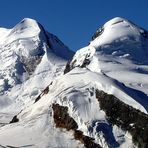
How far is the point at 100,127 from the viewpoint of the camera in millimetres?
48844

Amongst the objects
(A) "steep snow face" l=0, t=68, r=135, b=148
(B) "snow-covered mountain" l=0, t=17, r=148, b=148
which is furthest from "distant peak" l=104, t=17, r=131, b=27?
(A) "steep snow face" l=0, t=68, r=135, b=148

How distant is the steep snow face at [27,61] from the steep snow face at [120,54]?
2297 centimetres

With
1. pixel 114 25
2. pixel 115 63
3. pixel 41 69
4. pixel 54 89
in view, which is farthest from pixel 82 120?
pixel 41 69

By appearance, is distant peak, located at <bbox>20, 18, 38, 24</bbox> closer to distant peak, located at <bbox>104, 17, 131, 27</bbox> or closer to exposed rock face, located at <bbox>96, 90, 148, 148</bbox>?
distant peak, located at <bbox>104, 17, 131, 27</bbox>

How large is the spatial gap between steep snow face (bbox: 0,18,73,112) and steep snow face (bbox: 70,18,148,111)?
2297 cm

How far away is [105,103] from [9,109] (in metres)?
55.8

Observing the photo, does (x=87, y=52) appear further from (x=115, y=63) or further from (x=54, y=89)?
(x=54, y=89)

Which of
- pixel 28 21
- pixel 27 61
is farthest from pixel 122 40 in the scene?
pixel 28 21

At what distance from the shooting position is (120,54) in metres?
78.4

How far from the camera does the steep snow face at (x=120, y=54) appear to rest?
6638cm

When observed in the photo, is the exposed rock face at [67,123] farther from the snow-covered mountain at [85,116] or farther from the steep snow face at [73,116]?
the steep snow face at [73,116]

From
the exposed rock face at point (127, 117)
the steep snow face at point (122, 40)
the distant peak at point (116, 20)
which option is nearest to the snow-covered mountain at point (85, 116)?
the exposed rock face at point (127, 117)

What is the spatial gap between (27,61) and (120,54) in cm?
4497

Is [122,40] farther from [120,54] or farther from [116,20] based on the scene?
[116,20]
